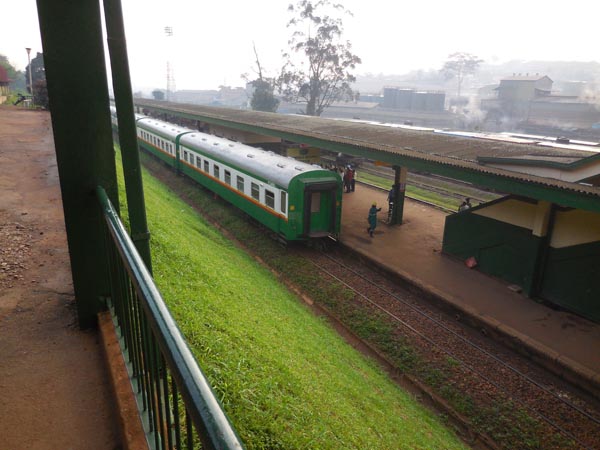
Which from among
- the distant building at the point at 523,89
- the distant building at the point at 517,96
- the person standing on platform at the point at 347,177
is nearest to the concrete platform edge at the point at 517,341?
the person standing on platform at the point at 347,177

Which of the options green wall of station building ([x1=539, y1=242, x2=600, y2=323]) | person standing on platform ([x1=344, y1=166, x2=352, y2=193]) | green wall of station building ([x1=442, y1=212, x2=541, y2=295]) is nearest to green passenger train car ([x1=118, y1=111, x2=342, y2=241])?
green wall of station building ([x1=442, y1=212, x2=541, y2=295])

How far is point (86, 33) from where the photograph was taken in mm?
3438

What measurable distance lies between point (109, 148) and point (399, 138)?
15587 mm

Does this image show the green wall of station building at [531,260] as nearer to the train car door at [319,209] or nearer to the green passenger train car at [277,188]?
the train car door at [319,209]

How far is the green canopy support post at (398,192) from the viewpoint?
1833 cm

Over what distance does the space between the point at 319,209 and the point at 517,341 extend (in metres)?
7.30

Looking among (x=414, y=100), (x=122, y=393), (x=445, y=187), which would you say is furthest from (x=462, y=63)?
(x=122, y=393)

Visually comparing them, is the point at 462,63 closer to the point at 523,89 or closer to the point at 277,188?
the point at 523,89

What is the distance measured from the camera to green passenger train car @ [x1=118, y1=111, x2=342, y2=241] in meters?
14.7

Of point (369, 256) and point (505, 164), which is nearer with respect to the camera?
point (505, 164)

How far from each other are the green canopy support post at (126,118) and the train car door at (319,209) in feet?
34.9

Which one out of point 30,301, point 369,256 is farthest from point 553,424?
point 30,301

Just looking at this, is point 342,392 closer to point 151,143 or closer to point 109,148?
point 109,148

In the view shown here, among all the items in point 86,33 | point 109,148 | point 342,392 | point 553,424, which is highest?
point 86,33
